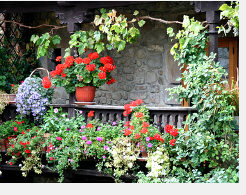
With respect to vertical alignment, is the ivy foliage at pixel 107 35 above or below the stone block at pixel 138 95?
above

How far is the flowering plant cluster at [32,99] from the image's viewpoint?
261 inches

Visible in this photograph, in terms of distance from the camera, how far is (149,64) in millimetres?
7926

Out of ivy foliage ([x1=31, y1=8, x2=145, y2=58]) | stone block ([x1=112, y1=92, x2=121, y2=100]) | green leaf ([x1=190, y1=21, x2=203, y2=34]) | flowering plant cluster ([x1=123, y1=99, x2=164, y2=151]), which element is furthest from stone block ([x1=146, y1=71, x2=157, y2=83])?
green leaf ([x1=190, y1=21, x2=203, y2=34])

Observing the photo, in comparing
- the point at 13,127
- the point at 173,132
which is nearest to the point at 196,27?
the point at 173,132

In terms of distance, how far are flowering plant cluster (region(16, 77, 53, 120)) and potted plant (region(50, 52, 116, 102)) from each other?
31cm

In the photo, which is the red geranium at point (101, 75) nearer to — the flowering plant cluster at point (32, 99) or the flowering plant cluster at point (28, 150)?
the flowering plant cluster at point (32, 99)

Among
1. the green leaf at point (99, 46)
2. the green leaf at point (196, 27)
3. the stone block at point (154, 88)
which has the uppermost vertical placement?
the green leaf at point (196, 27)

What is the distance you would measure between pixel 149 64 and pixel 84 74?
182cm

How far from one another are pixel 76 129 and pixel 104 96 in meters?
2.30

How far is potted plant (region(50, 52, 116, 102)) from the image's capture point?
21.4 feet

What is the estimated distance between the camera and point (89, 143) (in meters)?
5.73

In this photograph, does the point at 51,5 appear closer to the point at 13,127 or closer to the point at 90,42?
the point at 90,42

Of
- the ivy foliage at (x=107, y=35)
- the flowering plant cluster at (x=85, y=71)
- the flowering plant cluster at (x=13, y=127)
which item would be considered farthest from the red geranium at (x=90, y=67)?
the flowering plant cluster at (x=13, y=127)

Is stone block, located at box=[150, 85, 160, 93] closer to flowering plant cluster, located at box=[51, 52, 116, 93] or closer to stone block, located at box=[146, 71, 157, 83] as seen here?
stone block, located at box=[146, 71, 157, 83]
